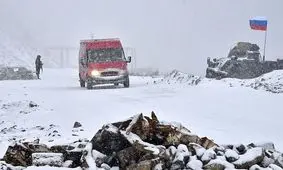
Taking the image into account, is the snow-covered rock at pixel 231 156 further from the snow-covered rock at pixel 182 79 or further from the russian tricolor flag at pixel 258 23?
the russian tricolor flag at pixel 258 23

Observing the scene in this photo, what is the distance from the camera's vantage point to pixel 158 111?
613 inches

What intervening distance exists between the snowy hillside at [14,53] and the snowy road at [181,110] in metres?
65.3

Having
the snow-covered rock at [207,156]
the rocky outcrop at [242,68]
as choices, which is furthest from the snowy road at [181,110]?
the rocky outcrop at [242,68]

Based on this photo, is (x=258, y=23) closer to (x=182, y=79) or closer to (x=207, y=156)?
(x=182, y=79)

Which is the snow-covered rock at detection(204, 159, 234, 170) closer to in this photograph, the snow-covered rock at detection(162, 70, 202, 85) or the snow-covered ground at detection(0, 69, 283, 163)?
the snow-covered ground at detection(0, 69, 283, 163)

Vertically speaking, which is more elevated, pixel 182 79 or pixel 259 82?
pixel 259 82

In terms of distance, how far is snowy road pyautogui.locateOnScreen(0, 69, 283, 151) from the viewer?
12.5 m

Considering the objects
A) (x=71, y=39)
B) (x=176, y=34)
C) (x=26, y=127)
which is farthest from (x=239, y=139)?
(x=176, y=34)

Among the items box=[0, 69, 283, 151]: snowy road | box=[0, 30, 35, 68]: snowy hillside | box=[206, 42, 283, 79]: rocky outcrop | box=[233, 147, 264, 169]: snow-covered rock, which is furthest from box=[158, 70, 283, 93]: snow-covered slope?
box=[0, 30, 35, 68]: snowy hillside

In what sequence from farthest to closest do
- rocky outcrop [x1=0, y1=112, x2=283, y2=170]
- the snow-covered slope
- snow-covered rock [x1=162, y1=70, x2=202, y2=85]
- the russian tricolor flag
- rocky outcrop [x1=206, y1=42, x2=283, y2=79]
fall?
1. the russian tricolor flag
2. rocky outcrop [x1=206, y1=42, x2=283, y2=79]
3. snow-covered rock [x1=162, y1=70, x2=202, y2=85]
4. the snow-covered slope
5. rocky outcrop [x1=0, y1=112, x2=283, y2=170]

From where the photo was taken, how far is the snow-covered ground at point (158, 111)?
12297mm

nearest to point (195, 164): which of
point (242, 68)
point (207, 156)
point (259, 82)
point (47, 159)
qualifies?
point (207, 156)

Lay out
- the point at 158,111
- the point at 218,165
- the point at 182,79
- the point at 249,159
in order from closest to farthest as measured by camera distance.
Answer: the point at 218,165 → the point at 249,159 → the point at 158,111 → the point at 182,79

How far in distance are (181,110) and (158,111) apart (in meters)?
0.88
